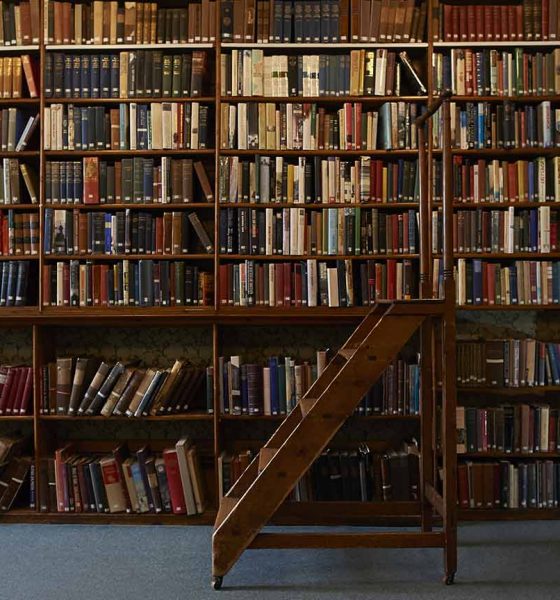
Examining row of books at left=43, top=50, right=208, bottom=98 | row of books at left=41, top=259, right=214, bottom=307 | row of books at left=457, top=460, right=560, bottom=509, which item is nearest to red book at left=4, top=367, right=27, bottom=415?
row of books at left=41, top=259, right=214, bottom=307

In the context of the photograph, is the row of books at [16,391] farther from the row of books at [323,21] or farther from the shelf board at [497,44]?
the shelf board at [497,44]

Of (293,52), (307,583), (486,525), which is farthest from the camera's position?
(293,52)

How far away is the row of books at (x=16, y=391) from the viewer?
13.7 ft

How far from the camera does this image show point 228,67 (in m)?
4.14

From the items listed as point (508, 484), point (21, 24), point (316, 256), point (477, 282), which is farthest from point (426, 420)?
point (21, 24)

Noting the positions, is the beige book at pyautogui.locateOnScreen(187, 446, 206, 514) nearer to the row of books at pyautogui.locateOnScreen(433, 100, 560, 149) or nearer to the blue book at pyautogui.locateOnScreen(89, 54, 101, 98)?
the blue book at pyautogui.locateOnScreen(89, 54, 101, 98)

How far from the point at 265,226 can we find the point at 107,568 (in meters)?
1.91

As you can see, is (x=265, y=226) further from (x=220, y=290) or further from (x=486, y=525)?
(x=486, y=525)

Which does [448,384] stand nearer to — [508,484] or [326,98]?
[508,484]

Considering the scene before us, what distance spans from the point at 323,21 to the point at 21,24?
5.48 ft

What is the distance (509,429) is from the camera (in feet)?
13.5

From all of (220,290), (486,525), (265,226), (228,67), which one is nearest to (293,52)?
(228,67)

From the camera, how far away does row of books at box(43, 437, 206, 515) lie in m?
4.07

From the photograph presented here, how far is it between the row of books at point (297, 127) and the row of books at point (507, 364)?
124 centimetres
